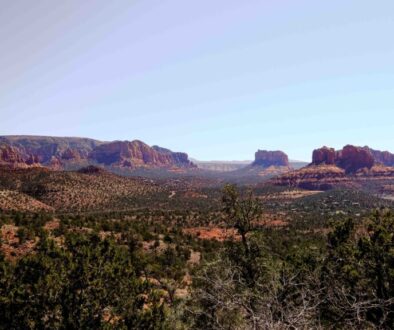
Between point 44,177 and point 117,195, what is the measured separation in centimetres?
2217

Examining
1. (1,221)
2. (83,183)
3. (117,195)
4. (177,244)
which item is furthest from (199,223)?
(83,183)

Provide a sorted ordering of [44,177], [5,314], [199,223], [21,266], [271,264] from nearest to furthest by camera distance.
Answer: [5,314]
[21,266]
[271,264]
[199,223]
[44,177]

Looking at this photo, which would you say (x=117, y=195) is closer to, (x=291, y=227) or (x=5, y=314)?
(x=291, y=227)

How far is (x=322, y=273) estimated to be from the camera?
66.9ft

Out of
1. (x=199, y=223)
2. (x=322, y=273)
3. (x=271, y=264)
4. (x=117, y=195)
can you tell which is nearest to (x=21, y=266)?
(x=271, y=264)

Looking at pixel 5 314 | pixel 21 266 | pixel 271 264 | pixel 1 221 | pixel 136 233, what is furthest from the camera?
Result: pixel 136 233

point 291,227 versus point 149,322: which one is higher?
point 149,322

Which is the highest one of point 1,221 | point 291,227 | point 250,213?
point 250,213

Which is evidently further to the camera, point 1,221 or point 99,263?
point 1,221

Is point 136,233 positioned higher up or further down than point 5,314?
further down

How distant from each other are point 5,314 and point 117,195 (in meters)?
97.0

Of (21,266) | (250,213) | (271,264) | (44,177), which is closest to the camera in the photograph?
(21,266)

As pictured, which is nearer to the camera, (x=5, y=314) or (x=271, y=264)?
(x=5, y=314)

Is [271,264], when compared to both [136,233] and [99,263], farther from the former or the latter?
[136,233]
